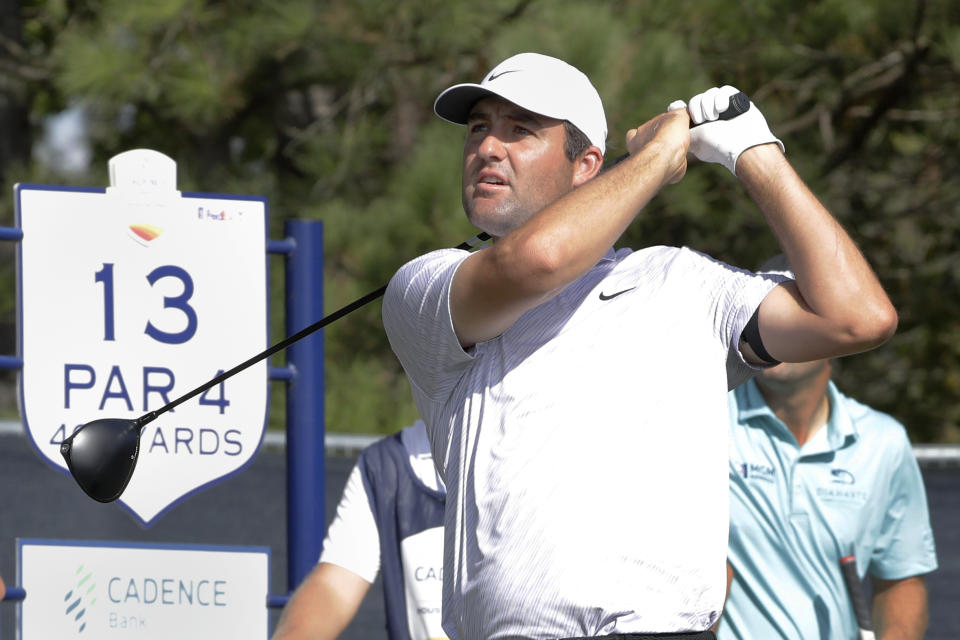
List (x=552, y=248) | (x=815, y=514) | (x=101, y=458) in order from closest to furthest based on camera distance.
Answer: (x=552, y=248) < (x=101, y=458) < (x=815, y=514)

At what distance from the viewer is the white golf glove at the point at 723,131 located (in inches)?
83.9

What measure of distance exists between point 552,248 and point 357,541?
1123 millimetres

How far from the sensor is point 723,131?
214 cm

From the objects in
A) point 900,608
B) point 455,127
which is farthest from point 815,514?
point 455,127

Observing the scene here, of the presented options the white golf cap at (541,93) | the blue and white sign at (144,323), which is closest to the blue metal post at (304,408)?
the blue and white sign at (144,323)

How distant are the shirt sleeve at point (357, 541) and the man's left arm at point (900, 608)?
120cm

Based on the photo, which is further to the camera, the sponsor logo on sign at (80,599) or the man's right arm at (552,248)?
the sponsor logo on sign at (80,599)

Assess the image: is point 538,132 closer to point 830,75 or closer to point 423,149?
point 423,149

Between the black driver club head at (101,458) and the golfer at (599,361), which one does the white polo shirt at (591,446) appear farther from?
the black driver club head at (101,458)

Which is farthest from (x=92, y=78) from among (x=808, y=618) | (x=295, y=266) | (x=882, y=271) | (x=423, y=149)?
(x=808, y=618)

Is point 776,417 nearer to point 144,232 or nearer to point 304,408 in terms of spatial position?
point 304,408

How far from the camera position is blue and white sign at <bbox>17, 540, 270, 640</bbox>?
126 inches

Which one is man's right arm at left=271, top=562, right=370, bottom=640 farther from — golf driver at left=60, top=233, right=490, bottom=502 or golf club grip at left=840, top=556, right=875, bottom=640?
golf club grip at left=840, top=556, right=875, bottom=640

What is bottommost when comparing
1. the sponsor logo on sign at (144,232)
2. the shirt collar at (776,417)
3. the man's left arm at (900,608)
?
the man's left arm at (900,608)
